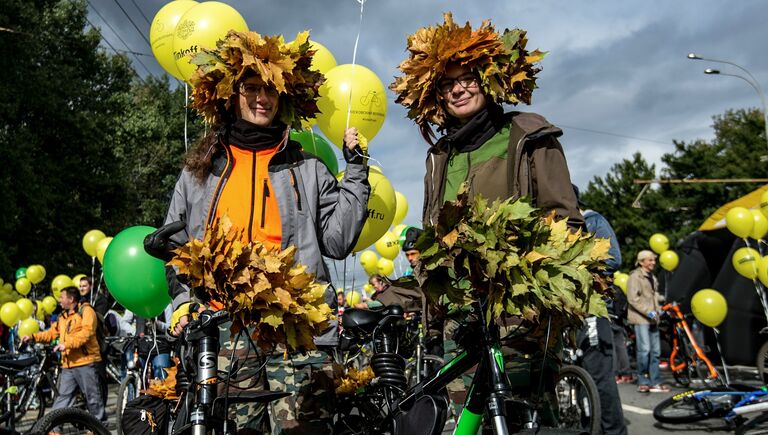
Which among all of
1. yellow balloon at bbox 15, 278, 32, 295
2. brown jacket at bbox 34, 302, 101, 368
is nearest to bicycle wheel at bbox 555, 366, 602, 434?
brown jacket at bbox 34, 302, 101, 368

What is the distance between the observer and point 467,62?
9.34 ft

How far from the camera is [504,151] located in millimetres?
2781

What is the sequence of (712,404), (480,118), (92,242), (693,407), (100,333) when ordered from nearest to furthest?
(480,118) → (712,404) → (693,407) → (100,333) → (92,242)

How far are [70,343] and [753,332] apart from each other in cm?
1033

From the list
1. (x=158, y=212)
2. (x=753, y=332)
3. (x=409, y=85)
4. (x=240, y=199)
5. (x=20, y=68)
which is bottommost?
(x=753, y=332)

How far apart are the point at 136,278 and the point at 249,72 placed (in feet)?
5.47

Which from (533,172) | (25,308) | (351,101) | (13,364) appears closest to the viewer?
(533,172)

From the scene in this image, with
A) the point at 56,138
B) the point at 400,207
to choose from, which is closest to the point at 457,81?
the point at 400,207

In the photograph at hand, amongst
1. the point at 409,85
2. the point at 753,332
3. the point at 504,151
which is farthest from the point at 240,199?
the point at 753,332

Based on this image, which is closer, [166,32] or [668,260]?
[166,32]

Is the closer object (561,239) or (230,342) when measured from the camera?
(561,239)

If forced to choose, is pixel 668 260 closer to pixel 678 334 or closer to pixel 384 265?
pixel 678 334

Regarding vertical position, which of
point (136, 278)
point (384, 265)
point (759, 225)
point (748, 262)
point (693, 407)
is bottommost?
point (693, 407)

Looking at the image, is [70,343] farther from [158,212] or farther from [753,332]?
[158,212]
